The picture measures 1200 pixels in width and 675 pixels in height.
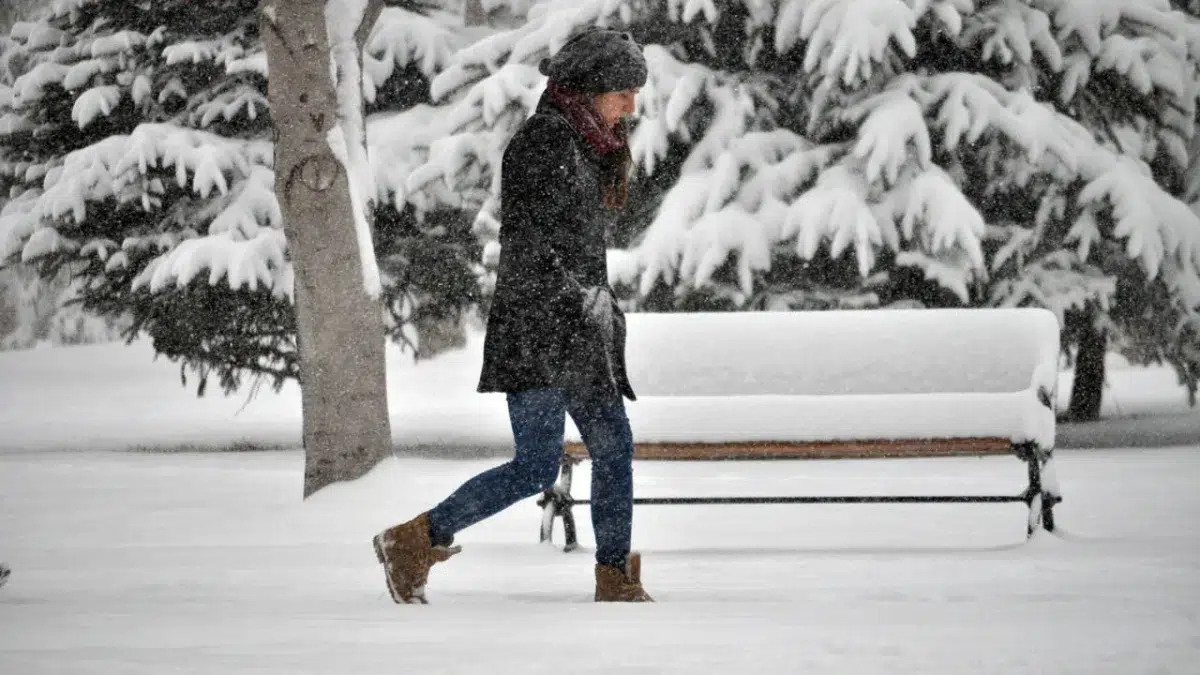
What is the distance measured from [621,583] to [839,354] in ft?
7.28

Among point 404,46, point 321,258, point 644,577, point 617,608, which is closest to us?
point 617,608

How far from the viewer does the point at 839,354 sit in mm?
6625

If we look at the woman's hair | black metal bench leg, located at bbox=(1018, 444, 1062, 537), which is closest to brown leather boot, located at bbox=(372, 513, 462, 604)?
the woman's hair

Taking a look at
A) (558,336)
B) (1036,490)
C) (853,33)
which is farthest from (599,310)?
(853,33)

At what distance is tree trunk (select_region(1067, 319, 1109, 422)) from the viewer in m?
13.4

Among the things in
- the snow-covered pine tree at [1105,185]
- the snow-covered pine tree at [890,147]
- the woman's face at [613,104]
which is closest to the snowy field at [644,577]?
the snow-covered pine tree at [1105,185]

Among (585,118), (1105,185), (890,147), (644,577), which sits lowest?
(644,577)

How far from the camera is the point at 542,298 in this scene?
15.3 feet

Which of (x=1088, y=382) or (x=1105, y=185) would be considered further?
(x=1088, y=382)

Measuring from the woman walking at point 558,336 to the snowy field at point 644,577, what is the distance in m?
0.22

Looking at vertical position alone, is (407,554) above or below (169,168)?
below

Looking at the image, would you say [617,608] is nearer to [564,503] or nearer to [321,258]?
[564,503]

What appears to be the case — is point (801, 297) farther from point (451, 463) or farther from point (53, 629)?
point (53, 629)

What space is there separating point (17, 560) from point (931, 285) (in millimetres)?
6871
